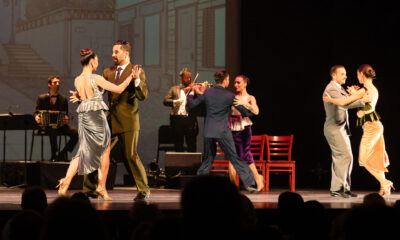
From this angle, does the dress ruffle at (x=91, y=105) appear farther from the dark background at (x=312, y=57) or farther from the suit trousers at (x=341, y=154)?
the dark background at (x=312, y=57)

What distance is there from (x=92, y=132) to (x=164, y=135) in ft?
11.5

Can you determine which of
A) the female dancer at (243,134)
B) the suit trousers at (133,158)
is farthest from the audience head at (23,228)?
the female dancer at (243,134)

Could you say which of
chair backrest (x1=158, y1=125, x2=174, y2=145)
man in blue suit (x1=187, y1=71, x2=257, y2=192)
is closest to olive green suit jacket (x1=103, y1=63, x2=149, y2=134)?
man in blue suit (x1=187, y1=71, x2=257, y2=192)

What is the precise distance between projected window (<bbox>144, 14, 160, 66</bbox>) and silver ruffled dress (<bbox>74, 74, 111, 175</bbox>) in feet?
12.5

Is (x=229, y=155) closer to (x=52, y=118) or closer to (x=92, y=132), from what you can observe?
(x=92, y=132)

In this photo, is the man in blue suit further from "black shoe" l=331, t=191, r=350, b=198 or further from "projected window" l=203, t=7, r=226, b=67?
"projected window" l=203, t=7, r=226, b=67

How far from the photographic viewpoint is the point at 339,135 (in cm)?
678

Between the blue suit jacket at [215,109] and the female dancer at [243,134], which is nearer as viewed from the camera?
the blue suit jacket at [215,109]

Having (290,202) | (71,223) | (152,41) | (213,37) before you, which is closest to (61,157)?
(152,41)

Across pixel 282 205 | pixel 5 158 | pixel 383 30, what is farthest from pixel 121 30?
pixel 282 205

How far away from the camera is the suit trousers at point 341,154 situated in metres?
6.78

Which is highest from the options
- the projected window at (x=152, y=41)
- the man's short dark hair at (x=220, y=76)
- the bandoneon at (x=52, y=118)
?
the projected window at (x=152, y=41)

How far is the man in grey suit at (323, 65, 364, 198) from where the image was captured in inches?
267

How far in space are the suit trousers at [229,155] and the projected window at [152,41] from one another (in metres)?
2.94
